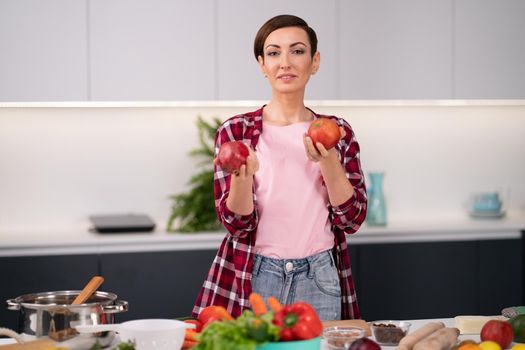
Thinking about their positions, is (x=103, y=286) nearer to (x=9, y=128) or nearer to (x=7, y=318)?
(x=7, y=318)

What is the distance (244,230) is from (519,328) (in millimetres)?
842

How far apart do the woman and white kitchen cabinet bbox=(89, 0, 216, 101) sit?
5.93ft

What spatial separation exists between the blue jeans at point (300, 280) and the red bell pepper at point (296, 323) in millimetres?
762

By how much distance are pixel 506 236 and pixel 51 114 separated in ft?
8.39

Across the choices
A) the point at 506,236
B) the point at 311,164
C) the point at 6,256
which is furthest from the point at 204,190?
the point at 311,164

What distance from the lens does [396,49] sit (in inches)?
190

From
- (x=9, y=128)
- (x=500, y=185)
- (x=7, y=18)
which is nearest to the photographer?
(x=7, y=18)

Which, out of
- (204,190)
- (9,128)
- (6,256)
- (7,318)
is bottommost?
(7,318)

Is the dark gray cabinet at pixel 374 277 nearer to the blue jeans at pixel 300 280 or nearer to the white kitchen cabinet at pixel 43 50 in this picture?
the white kitchen cabinet at pixel 43 50

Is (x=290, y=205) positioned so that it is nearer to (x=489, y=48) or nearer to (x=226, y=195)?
(x=226, y=195)

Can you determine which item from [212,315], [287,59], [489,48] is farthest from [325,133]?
[489,48]

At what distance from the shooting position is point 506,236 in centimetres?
464

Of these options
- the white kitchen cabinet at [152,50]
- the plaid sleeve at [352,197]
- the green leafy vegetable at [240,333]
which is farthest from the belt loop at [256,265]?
the white kitchen cabinet at [152,50]

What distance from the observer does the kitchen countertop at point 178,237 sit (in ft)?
13.6
